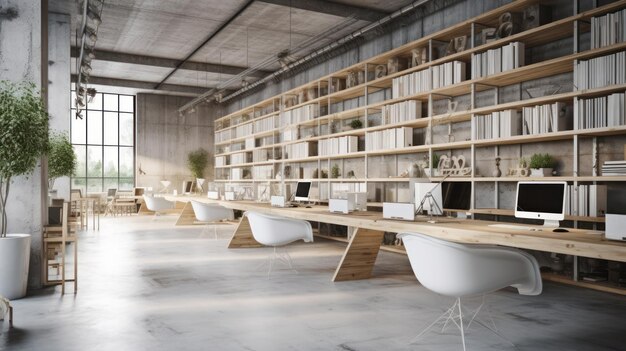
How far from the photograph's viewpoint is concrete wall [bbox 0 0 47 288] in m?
4.77

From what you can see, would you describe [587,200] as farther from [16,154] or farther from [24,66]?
[24,66]

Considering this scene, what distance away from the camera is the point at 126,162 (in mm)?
16656

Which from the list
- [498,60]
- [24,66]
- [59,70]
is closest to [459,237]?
[498,60]

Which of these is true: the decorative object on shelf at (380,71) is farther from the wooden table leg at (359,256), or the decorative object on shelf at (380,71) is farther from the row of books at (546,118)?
the wooden table leg at (359,256)

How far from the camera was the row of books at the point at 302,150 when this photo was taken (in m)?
10.5

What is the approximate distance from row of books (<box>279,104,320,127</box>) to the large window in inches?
293

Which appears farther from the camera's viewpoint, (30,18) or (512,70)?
(512,70)

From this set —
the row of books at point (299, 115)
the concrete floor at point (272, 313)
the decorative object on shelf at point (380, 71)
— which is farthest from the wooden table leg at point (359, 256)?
the row of books at point (299, 115)

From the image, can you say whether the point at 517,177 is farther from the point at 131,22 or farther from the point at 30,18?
the point at 131,22

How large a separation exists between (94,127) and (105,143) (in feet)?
2.05

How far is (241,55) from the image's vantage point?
38.3 feet

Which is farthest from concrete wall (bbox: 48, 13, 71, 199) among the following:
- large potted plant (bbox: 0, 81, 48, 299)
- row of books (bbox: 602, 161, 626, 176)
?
row of books (bbox: 602, 161, 626, 176)

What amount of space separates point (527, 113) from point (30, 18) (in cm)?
538

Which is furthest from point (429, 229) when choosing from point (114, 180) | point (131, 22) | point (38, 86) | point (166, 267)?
point (114, 180)
